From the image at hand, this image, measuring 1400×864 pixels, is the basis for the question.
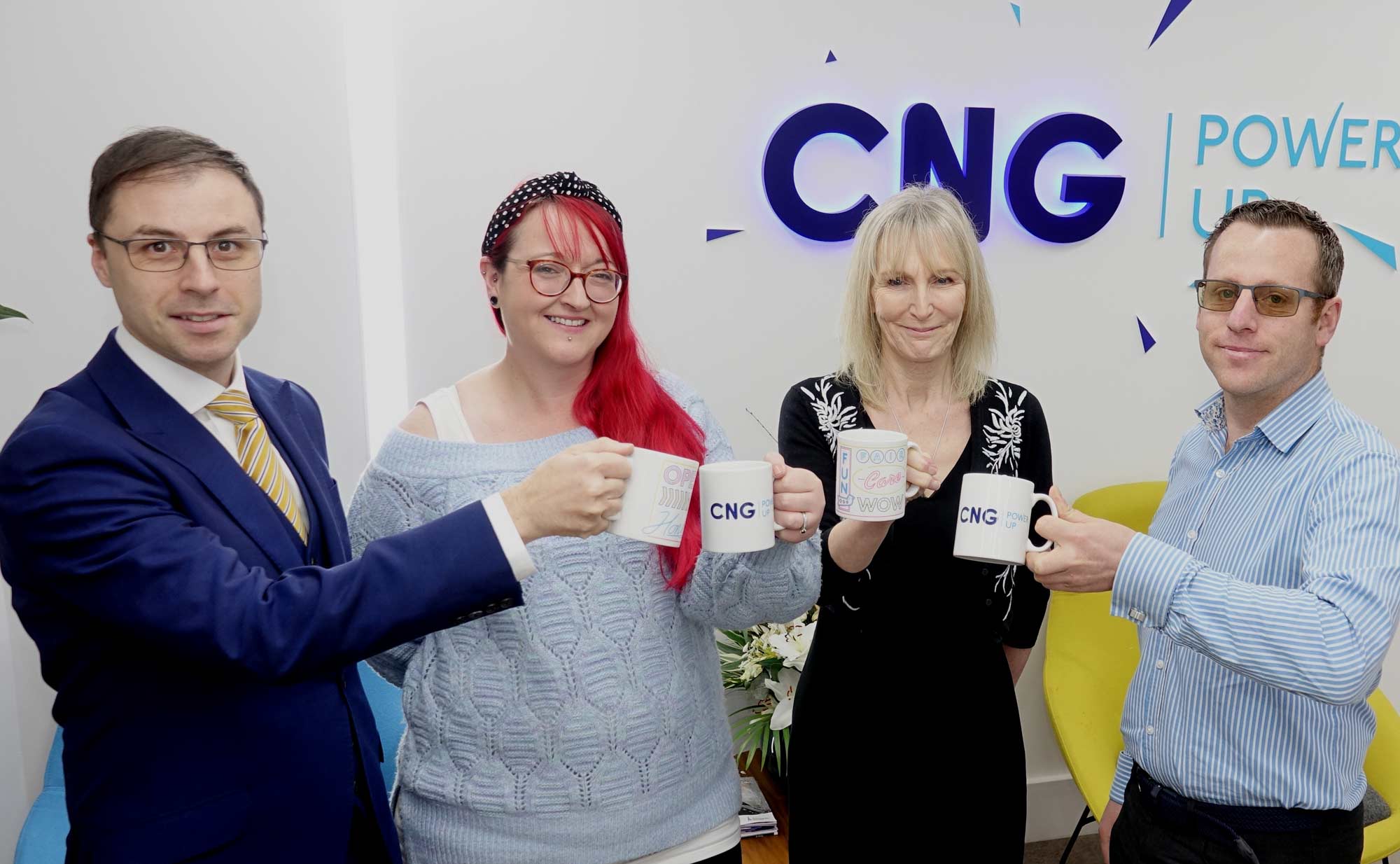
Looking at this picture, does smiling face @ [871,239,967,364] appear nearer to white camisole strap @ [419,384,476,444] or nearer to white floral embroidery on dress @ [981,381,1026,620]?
white floral embroidery on dress @ [981,381,1026,620]

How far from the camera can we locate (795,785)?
6.98 ft

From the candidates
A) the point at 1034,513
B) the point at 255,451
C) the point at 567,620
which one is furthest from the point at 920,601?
the point at 255,451

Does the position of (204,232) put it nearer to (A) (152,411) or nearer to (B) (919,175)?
(A) (152,411)

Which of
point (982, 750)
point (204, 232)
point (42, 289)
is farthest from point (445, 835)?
point (42, 289)

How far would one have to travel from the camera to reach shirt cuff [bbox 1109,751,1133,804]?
75.2 inches

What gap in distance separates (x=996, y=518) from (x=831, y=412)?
0.63m

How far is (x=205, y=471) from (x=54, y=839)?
1.50 m

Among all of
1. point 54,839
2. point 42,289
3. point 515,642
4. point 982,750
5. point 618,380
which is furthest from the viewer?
point 42,289

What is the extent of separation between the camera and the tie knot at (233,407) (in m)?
1.35

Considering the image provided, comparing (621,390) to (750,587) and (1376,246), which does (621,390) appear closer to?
(750,587)

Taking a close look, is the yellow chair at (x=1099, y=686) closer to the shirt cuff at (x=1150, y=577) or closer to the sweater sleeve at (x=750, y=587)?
the shirt cuff at (x=1150, y=577)

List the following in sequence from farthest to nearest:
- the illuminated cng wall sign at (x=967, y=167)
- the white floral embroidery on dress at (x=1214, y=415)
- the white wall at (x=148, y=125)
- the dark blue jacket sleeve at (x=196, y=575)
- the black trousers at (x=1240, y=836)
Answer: the illuminated cng wall sign at (x=967, y=167) → the white wall at (x=148, y=125) → the white floral embroidery on dress at (x=1214, y=415) → the black trousers at (x=1240, y=836) → the dark blue jacket sleeve at (x=196, y=575)

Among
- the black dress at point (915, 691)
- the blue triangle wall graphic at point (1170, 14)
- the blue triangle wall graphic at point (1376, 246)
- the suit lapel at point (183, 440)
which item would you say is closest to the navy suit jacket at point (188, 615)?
the suit lapel at point (183, 440)

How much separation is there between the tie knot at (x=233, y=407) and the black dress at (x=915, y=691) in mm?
1076
